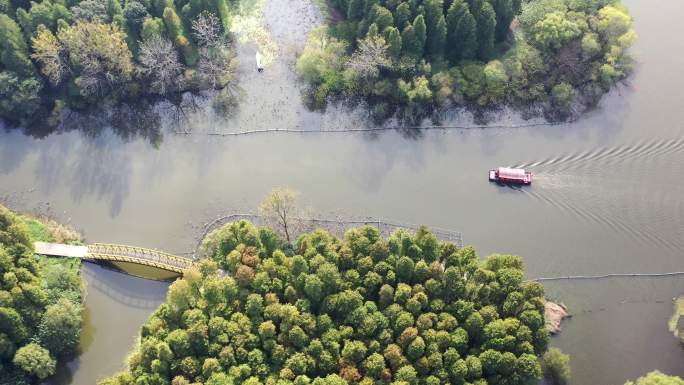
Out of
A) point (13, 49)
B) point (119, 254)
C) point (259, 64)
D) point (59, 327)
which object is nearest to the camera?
point (59, 327)

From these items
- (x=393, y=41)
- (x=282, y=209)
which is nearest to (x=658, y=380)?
(x=282, y=209)

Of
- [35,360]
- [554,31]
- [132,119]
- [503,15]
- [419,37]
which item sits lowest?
[35,360]

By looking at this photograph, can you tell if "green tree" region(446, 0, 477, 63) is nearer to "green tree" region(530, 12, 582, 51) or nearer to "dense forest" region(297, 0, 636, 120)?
"dense forest" region(297, 0, 636, 120)

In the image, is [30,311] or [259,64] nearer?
[30,311]

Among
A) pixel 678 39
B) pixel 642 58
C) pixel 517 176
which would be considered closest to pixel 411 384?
pixel 517 176

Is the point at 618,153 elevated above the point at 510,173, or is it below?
above

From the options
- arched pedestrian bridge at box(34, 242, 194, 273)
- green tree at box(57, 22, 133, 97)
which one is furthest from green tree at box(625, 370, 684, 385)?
green tree at box(57, 22, 133, 97)

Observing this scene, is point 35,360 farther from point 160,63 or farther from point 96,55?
point 160,63
